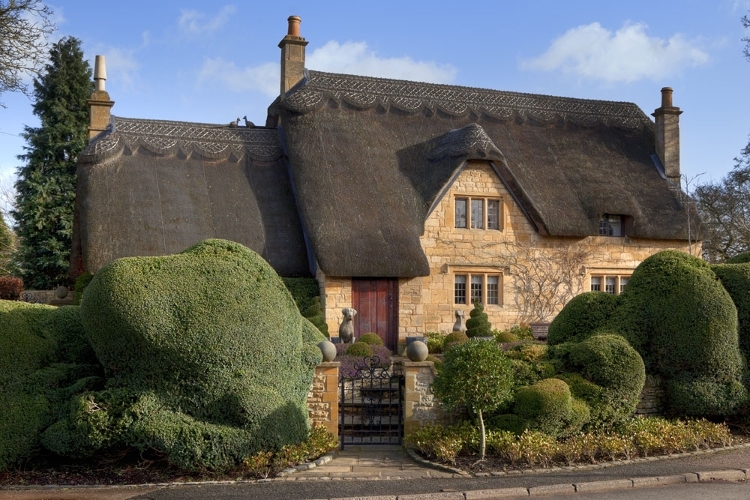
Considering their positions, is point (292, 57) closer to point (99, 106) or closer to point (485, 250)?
point (99, 106)

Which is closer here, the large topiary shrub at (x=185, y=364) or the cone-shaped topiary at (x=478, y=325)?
the large topiary shrub at (x=185, y=364)

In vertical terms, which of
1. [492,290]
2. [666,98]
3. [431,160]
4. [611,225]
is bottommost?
[492,290]

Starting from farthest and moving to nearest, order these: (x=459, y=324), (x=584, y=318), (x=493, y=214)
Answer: (x=493, y=214) → (x=459, y=324) → (x=584, y=318)

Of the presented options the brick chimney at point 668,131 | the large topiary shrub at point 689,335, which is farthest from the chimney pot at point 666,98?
the large topiary shrub at point 689,335

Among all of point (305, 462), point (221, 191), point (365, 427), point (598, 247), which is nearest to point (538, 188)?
point (598, 247)

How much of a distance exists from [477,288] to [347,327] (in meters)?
5.03

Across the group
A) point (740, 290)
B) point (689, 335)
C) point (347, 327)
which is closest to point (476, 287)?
point (347, 327)

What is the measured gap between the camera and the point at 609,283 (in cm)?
2370

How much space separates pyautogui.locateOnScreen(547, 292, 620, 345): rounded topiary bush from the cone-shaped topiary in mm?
6338

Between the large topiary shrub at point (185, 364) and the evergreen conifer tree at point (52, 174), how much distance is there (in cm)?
2074

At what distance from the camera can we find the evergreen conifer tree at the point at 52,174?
28.3 meters

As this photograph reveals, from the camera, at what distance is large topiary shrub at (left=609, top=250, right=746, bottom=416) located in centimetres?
1186

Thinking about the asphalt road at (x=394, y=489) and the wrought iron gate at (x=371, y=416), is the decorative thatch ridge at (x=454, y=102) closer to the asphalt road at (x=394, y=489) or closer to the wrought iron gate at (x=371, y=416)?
the wrought iron gate at (x=371, y=416)

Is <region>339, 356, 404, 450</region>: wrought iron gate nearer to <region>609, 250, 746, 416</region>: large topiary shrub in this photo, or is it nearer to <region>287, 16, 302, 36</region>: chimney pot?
<region>609, 250, 746, 416</region>: large topiary shrub
